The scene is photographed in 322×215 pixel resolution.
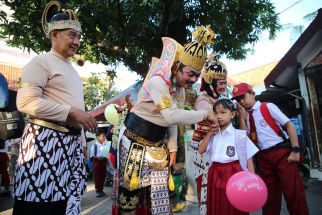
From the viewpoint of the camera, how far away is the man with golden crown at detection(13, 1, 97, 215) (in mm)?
1944

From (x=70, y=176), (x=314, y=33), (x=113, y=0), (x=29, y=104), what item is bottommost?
(x=70, y=176)

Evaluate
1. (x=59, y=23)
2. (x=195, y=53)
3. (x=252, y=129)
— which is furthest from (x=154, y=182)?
(x=252, y=129)

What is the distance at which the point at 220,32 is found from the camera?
758 centimetres

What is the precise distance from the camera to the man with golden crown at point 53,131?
1.94 meters

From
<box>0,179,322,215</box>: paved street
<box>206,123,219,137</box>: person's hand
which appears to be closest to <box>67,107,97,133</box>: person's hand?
<box>206,123,219,137</box>: person's hand

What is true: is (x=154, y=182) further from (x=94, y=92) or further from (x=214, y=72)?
(x=94, y=92)

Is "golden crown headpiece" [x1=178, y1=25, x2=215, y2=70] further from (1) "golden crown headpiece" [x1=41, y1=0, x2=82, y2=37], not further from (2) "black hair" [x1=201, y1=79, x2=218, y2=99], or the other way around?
(1) "golden crown headpiece" [x1=41, y1=0, x2=82, y2=37]

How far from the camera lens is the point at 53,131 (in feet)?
6.74

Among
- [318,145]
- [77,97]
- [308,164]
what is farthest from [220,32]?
[77,97]

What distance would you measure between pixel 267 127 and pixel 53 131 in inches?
111

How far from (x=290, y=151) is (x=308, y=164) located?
6071mm

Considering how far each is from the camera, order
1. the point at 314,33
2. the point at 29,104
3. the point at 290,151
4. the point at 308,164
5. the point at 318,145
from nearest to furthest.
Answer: the point at 29,104 < the point at 290,151 < the point at 314,33 < the point at 318,145 < the point at 308,164

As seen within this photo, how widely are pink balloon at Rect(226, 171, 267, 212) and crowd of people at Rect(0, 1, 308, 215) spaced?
13.2 inches

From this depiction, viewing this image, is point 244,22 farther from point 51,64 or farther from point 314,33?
point 51,64
